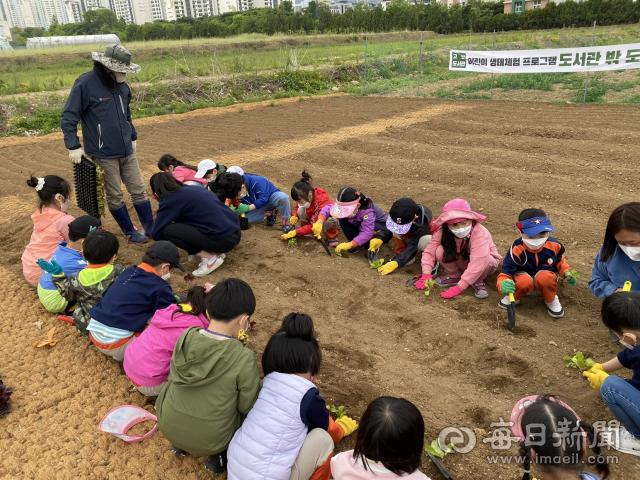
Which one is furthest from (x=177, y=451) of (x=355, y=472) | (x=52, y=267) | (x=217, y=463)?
(x=52, y=267)

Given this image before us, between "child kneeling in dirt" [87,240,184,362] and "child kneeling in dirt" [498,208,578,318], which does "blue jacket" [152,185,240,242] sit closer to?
"child kneeling in dirt" [87,240,184,362]

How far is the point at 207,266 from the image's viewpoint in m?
4.67

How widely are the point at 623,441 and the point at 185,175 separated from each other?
4641mm

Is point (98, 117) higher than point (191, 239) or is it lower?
higher

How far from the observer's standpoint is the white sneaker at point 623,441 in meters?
2.34

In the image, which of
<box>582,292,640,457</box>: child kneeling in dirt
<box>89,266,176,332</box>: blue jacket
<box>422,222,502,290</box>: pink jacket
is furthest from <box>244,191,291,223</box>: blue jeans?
<box>582,292,640,457</box>: child kneeling in dirt

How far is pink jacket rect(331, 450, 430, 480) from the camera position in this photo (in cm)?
186

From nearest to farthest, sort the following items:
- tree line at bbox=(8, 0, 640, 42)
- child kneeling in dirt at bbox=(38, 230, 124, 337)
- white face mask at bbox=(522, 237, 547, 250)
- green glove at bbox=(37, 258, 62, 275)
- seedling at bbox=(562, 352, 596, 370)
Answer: seedling at bbox=(562, 352, 596, 370), child kneeling in dirt at bbox=(38, 230, 124, 337), white face mask at bbox=(522, 237, 547, 250), green glove at bbox=(37, 258, 62, 275), tree line at bbox=(8, 0, 640, 42)

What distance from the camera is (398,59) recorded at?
1948 centimetres

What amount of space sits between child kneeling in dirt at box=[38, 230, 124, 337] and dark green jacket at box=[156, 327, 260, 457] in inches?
56.2

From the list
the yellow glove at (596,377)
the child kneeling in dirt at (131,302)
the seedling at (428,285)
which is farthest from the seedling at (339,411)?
the seedling at (428,285)

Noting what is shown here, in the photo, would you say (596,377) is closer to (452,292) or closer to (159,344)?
(452,292)

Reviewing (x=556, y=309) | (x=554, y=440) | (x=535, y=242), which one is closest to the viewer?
(x=554, y=440)

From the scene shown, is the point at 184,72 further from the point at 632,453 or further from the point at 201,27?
the point at 201,27
